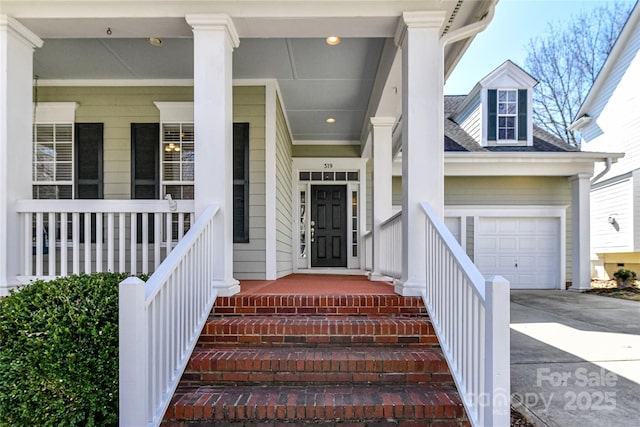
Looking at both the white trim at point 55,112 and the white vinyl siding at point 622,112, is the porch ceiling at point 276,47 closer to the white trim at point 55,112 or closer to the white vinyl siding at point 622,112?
the white trim at point 55,112

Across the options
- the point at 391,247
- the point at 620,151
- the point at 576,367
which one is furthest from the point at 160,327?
the point at 620,151

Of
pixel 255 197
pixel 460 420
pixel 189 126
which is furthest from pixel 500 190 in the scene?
pixel 460 420

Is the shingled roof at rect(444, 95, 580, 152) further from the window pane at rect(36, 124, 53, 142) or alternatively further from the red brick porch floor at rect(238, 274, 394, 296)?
the window pane at rect(36, 124, 53, 142)

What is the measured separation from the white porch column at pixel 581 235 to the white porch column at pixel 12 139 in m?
9.15

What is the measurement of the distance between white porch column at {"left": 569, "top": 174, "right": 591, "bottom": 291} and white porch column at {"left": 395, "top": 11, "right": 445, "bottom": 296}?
21.1 ft

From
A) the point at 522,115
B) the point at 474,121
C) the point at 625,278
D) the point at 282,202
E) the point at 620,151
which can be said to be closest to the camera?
the point at 282,202

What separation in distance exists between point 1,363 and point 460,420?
260cm

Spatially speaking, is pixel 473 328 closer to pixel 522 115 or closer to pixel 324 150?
pixel 324 150

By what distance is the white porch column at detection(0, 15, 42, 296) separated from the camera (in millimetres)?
3314

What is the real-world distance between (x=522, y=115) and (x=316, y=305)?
7.86 m

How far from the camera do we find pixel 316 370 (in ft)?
8.27

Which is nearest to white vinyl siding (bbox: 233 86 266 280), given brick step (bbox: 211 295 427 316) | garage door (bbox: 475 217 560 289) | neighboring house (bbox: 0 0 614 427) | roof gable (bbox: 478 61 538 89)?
neighboring house (bbox: 0 0 614 427)

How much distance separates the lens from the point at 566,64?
14.4 metres

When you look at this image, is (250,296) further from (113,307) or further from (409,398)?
(409,398)
